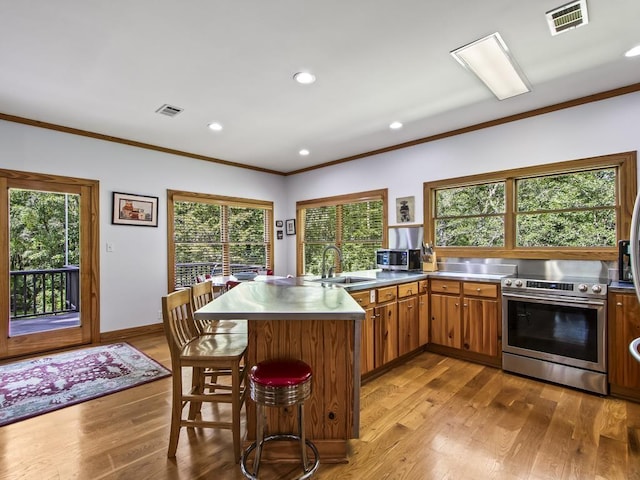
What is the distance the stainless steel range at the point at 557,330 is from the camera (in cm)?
268

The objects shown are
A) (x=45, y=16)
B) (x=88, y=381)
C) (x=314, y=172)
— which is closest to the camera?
(x=45, y=16)

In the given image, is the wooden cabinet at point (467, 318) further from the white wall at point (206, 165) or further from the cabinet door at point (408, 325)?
the white wall at point (206, 165)

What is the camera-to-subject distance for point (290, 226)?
20.6ft

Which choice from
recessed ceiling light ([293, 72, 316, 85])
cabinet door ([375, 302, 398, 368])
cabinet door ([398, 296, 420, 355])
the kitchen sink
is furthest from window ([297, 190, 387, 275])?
recessed ceiling light ([293, 72, 316, 85])

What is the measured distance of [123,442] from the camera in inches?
81.1

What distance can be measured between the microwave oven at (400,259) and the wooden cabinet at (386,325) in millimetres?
905

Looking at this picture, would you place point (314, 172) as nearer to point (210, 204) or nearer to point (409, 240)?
point (210, 204)

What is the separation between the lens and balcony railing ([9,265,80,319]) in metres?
3.70

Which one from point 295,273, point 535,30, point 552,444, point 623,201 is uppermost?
point 535,30

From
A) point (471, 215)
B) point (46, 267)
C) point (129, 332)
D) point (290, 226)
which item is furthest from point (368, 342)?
point (46, 267)

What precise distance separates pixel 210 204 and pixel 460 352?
4.14 m

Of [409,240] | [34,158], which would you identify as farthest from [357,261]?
[34,158]

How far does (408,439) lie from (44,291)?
14.1 feet

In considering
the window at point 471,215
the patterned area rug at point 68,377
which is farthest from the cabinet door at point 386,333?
the patterned area rug at point 68,377
